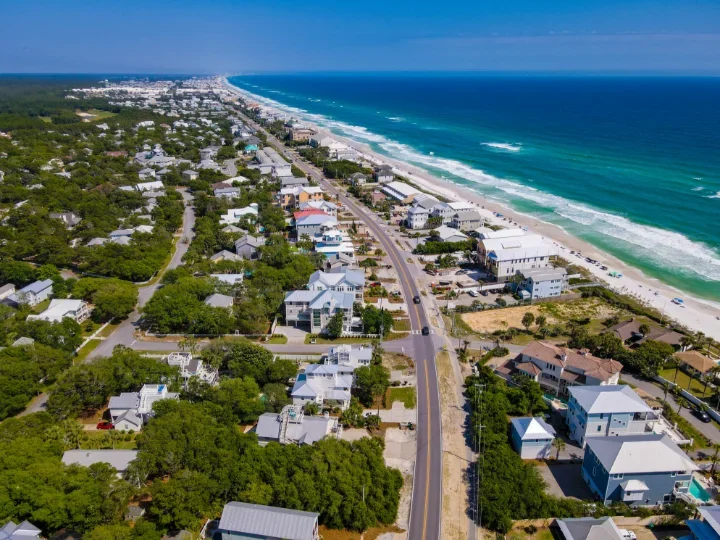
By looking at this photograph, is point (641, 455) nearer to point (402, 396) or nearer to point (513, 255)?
point (402, 396)

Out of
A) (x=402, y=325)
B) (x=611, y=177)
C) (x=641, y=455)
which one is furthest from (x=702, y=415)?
(x=611, y=177)

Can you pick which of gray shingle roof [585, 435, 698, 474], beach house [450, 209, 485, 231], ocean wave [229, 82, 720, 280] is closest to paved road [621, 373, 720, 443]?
gray shingle roof [585, 435, 698, 474]

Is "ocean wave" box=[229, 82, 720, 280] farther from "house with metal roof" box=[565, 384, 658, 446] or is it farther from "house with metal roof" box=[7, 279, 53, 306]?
"house with metal roof" box=[7, 279, 53, 306]

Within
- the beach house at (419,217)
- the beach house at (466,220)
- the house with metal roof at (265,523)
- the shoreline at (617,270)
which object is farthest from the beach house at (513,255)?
the house with metal roof at (265,523)

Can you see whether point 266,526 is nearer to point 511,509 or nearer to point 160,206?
point 511,509

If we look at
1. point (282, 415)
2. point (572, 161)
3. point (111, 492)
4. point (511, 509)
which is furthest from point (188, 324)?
point (572, 161)

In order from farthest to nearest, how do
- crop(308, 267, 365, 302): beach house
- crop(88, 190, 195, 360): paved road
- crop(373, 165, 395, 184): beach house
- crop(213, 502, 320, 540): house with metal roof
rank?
crop(373, 165, 395, 184): beach house, crop(308, 267, 365, 302): beach house, crop(88, 190, 195, 360): paved road, crop(213, 502, 320, 540): house with metal roof
